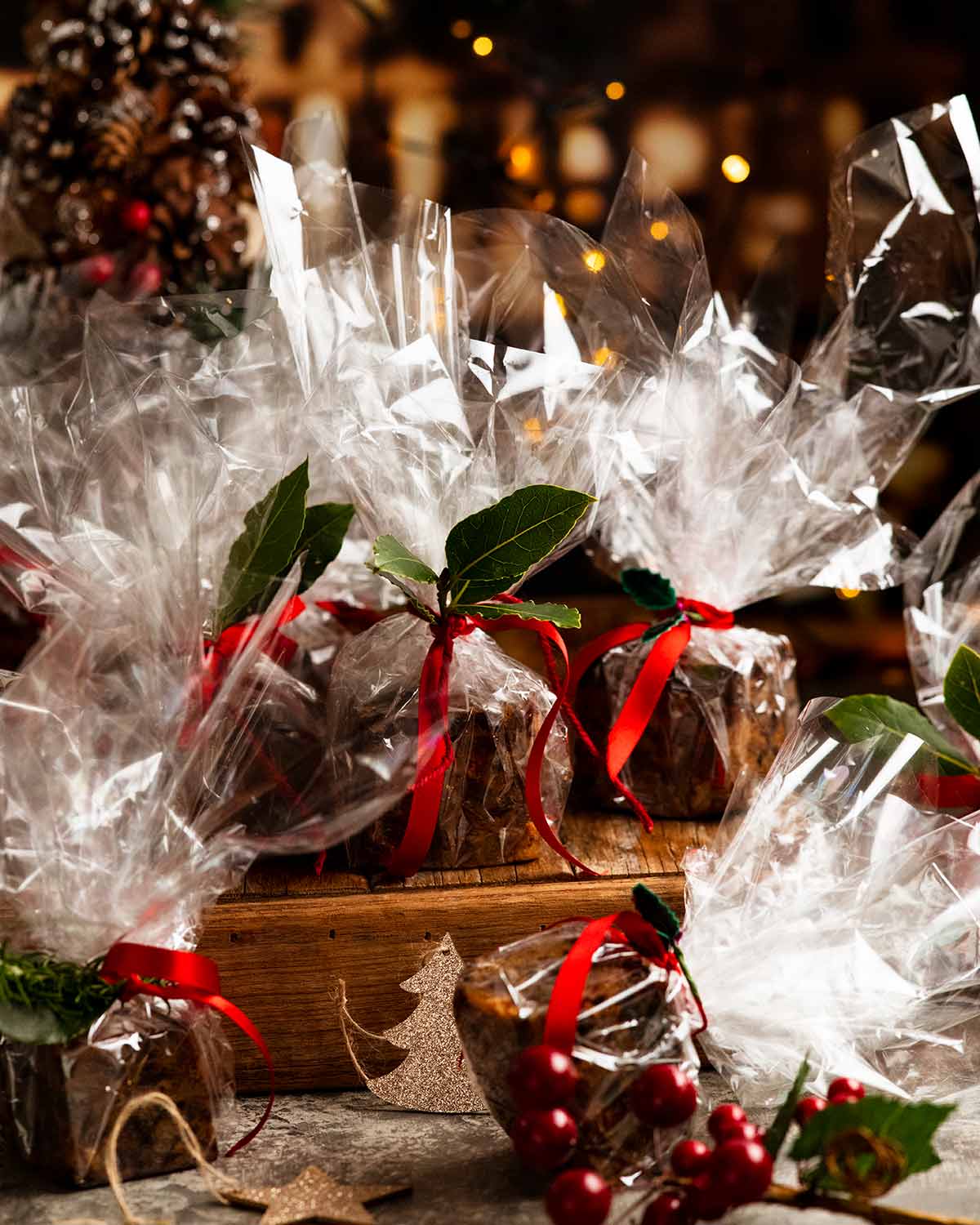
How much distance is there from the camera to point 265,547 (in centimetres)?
103

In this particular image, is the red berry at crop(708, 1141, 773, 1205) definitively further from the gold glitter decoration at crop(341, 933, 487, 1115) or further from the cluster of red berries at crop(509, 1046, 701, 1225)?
the gold glitter decoration at crop(341, 933, 487, 1115)

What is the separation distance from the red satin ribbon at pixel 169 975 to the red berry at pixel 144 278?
2.43 ft

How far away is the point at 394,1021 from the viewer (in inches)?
41.6

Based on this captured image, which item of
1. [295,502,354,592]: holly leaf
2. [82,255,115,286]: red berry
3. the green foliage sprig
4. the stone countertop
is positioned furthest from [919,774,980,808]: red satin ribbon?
[82,255,115,286]: red berry

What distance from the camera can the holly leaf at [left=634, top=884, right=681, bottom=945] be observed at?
92 centimetres

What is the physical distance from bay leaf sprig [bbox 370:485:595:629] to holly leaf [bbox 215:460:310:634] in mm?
63

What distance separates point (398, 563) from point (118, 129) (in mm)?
658

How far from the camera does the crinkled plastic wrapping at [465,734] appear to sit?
1.07 meters

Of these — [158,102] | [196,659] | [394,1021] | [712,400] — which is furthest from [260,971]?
[158,102]

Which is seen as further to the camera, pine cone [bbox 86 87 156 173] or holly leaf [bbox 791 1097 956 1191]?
pine cone [bbox 86 87 156 173]

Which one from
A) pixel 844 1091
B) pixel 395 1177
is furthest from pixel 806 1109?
pixel 395 1177

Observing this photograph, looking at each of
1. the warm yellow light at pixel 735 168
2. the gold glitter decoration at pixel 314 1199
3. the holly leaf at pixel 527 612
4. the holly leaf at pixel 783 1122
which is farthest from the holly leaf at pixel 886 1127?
the warm yellow light at pixel 735 168

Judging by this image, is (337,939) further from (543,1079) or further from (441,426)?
(441,426)

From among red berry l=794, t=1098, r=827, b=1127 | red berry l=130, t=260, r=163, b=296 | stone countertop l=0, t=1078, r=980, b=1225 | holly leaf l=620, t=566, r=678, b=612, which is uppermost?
red berry l=130, t=260, r=163, b=296
